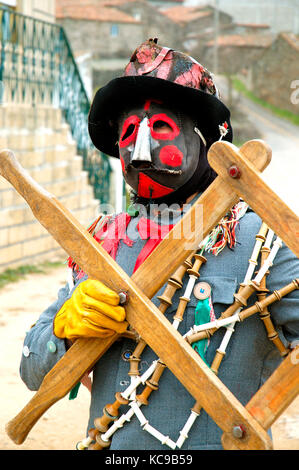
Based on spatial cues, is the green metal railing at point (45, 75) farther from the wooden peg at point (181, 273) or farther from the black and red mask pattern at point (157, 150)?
the wooden peg at point (181, 273)

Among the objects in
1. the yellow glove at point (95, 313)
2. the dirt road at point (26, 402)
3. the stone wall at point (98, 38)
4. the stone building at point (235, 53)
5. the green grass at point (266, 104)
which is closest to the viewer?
the yellow glove at point (95, 313)

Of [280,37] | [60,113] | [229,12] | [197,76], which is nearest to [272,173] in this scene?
[60,113]

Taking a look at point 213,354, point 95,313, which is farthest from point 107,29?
point 95,313

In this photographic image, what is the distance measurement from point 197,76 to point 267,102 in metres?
38.0

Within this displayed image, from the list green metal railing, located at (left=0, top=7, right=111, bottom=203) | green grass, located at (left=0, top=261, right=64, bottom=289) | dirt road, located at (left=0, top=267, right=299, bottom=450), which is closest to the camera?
dirt road, located at (left=0, top=267, right=299, bottom=450)

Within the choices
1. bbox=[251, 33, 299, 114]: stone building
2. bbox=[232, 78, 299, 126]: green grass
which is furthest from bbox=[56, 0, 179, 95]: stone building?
bbox=[251, 33, 299, 114]: stone building

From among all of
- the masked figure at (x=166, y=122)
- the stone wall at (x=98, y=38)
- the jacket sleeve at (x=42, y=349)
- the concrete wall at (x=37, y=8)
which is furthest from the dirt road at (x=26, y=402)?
the stone wall at (x=98, y=38)

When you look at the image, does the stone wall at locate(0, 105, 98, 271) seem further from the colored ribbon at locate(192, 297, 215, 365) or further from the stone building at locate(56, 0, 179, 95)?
the stone building at locate(56, 0, 179, 95)

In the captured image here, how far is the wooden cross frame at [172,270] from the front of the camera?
146 cm

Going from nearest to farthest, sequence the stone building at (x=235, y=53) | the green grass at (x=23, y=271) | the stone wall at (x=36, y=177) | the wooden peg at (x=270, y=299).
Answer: the wooden peg at (x=270, y=299) → the green grass at (x=23, y=271) → the stone wall at (x=36, y=177) → the stone building at (x=235, y=53)

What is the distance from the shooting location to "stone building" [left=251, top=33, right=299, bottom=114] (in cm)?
3772

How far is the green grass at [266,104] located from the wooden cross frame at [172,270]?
112 feet

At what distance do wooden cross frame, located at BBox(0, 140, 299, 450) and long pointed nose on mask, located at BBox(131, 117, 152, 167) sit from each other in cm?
28
